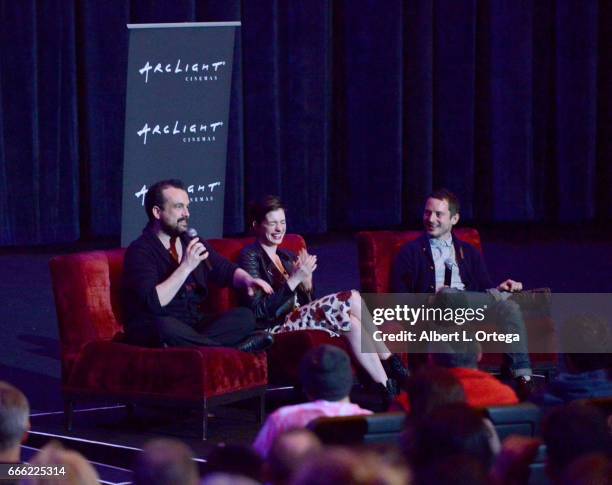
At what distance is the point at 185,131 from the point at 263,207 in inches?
34.5

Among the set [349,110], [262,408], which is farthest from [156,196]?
[349,110]

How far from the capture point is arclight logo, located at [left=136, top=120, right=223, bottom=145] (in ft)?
19.8

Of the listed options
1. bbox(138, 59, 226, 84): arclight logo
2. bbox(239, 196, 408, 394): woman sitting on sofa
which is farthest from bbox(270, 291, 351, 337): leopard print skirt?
bbox(138, 59, 226, 84): arclight logo

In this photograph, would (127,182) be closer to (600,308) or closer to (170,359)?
(170,359)

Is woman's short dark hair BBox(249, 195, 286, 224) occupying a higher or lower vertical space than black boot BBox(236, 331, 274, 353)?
higher

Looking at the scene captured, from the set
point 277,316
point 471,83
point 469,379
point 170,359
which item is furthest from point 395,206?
point 469,379

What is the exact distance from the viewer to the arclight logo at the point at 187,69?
6.04m

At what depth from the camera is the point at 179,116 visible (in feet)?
20.0

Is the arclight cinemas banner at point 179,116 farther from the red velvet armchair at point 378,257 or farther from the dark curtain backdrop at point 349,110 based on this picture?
the dark curtain backdrop at point 349,110

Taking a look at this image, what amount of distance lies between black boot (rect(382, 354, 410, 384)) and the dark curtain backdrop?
4.29 m

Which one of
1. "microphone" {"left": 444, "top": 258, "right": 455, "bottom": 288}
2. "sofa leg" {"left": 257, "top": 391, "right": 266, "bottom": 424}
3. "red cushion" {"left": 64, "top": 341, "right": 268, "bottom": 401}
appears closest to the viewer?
"red cushion" {"left": 64, "top": 341, "right": 268, "bottom": 401}

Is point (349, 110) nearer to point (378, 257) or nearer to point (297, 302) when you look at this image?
point (378, 257)

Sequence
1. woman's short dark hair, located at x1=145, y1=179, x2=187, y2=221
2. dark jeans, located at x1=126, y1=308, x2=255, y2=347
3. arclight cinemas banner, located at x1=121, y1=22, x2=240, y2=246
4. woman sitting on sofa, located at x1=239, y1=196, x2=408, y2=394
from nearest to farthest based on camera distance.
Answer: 1. dark jeans, located at x1=126, y1=308, x2=255, y2=347
2. woman's short dark hair, located at x1=145, y1=179, x2=187, y2=221
3. woman sitting on sofa, located at x1=239, y1=196, x2=408, y2=394
4. arclight cinemas banner, located at x1=121, y1=22, x2=240, y2=246

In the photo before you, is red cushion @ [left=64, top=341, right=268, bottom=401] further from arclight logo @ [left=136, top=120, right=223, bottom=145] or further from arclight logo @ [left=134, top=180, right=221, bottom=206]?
arclight logo @ [left=136, top=120, right=223, bottom=145]
